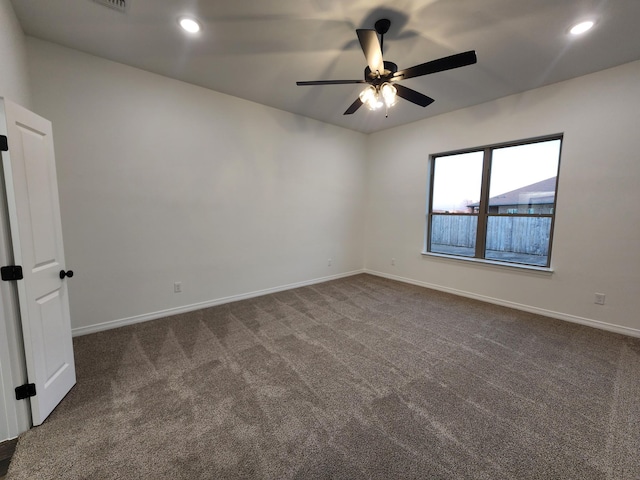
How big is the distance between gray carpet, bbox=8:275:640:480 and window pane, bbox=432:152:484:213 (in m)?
2.00

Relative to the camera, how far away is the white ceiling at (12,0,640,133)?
2.02m

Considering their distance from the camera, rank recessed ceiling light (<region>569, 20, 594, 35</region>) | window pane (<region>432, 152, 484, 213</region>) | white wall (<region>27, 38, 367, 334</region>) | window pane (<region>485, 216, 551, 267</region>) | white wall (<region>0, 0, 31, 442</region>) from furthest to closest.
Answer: window pane (<region>432, 152, 484, 213</region>) → window pane (<region>485, 216, 551, 267</region>) → white wall (<region>27, 38, 367, 334</region>) → recessed ceiling light (<region>569, 20, 594, 35</region>) → white wall (<region>0, 0, 31, 442</region>)

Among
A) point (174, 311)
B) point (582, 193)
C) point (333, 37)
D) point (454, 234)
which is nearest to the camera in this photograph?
point (333, 37)

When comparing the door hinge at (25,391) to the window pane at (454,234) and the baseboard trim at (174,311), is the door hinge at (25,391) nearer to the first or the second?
the baseboard trim at (174,311)

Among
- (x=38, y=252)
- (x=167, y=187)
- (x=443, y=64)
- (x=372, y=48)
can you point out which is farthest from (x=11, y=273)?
(x=443, y=64)

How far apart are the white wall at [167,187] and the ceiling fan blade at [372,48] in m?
2.22

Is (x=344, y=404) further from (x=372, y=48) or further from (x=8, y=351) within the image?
(x=372, y=48)

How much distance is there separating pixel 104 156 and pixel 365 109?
345 centimetres

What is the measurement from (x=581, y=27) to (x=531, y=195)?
6.36 ft

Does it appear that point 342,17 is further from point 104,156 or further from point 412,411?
point 412,411

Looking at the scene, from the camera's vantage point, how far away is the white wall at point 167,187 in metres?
2.65

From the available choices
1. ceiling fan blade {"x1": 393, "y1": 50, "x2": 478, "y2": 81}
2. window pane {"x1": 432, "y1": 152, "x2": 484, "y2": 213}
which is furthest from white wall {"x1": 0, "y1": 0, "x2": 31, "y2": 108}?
window pane {"x1": 432, "y1": 152, "x2": 484, "y2": 213}

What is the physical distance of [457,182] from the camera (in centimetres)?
430

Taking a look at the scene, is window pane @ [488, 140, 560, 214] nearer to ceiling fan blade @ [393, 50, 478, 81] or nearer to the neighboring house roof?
the neighboring house roof
